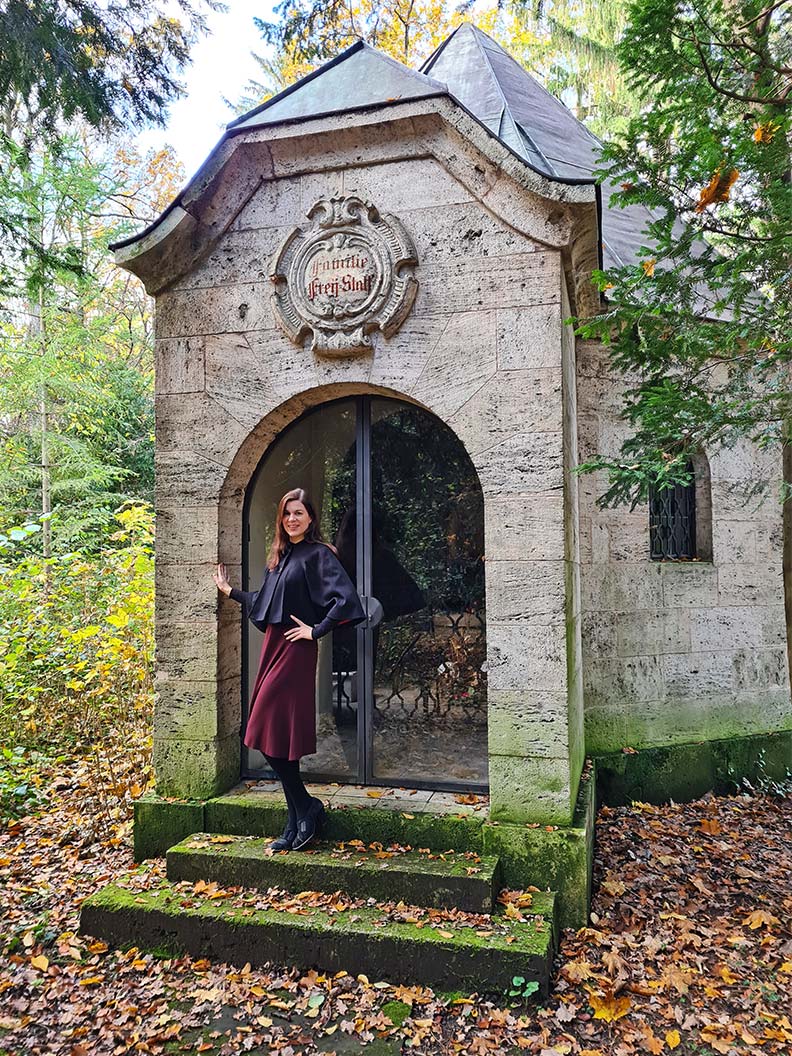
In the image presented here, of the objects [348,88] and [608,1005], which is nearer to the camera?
[608,1005]

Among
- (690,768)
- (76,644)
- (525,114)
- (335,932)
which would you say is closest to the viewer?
(335,932)

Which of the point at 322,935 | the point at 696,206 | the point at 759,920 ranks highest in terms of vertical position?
the point at 696,206

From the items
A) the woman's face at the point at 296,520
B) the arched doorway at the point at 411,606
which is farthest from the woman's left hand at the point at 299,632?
the arched doorway at the point at 411,606

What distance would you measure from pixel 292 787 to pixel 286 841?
0.33 m

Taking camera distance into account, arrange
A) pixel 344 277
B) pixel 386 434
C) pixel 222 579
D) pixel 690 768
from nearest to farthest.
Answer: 1. pixel 344 277
2. pixel 222 579
3. pixel 386 434
4. pixel 690 768

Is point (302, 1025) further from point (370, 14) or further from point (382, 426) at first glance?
point (370, 14)

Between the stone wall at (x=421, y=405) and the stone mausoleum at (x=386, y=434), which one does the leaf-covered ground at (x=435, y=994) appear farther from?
the stone wall at (x=421, y=405)

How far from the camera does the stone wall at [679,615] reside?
6.08 metres

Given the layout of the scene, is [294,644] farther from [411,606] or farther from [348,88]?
[348,88]

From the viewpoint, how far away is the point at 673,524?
21.4 ft

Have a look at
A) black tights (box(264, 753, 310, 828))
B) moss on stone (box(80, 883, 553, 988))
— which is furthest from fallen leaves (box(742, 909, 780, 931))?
black tights (box(264, 753, 310, 828))

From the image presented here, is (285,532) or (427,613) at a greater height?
(285,532)

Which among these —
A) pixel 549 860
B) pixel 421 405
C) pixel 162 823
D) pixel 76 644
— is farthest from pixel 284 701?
pixel 76 644

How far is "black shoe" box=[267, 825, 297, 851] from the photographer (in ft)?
13.1
